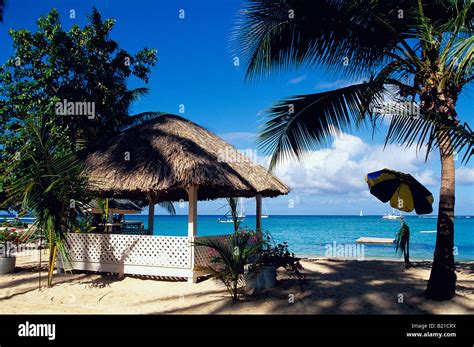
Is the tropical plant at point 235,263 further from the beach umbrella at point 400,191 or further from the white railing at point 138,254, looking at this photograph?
the beach umbrella at point 400,191

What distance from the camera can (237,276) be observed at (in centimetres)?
705

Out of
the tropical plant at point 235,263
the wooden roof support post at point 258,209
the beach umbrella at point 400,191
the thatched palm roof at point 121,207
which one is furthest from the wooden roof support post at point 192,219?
the thatched palm roof at point 121,207

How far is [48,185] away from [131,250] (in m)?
2.51

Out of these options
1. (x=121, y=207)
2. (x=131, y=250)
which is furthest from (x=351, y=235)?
(x=131, y=250)

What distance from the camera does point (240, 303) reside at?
6793 millimetres

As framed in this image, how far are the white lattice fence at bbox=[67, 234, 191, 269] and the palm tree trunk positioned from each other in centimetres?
479

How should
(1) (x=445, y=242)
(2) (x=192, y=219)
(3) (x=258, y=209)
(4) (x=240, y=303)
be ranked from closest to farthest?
(1) (x=445, y=242), (4) (x=240, y=303), (2) (x=192, y=219), (3) (x=258, y=209)

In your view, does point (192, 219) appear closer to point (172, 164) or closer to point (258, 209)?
point (172, 164)

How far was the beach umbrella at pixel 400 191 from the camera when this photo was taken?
955cm

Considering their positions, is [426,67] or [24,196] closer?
[426,67]

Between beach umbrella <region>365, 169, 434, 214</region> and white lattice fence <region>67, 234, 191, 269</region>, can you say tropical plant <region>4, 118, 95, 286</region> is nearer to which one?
white lattice fence <region>67, 234, 191, 269</region>
